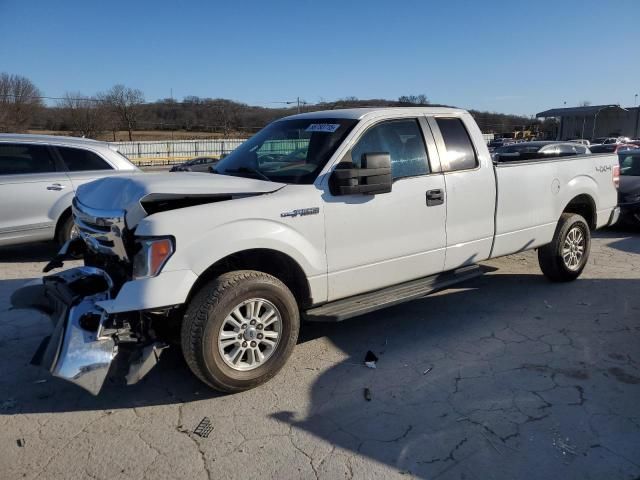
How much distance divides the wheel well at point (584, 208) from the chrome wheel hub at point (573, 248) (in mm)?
310

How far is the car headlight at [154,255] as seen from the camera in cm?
326

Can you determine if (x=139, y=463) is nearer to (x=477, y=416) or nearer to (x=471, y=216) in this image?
(x=477, y=416)

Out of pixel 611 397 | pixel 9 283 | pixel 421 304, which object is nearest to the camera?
pixel 611 397

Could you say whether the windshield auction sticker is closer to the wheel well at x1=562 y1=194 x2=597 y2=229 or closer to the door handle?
the door handle

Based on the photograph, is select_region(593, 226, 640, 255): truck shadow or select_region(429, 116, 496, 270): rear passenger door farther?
select_region(593, 226, 640, 255): truck shadow

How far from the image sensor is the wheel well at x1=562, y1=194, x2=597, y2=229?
6176 mm

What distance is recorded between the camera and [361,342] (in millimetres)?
4594

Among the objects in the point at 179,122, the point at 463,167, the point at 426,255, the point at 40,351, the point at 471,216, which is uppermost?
the point at 179,122

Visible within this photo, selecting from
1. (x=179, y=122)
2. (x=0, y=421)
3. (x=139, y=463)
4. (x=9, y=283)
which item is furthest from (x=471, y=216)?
(x=179, y=122)

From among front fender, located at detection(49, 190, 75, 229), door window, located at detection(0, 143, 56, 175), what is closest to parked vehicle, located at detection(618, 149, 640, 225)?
front fender, located at detection(49, 190, 75, 229)

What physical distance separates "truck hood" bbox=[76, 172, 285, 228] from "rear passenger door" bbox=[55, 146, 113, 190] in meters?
3.80

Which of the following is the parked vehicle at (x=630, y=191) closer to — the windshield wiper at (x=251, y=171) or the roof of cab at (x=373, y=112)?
the roof of cab at (x=373, y=112)

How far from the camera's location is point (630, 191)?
9.87m

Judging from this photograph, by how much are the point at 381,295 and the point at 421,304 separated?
1372 millimetres
